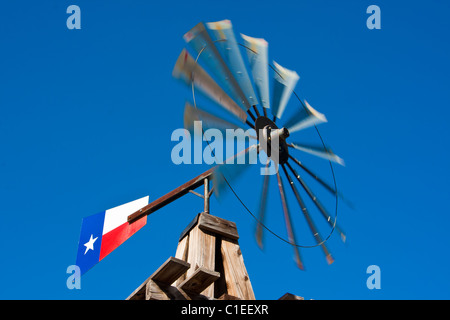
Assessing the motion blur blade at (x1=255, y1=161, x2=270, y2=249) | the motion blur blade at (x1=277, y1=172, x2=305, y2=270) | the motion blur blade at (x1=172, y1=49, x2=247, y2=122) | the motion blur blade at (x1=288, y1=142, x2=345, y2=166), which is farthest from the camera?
the motion blur blade at (x1=288, y1=142, x2=345, y2=166)

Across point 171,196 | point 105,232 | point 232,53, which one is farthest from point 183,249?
point 232,53

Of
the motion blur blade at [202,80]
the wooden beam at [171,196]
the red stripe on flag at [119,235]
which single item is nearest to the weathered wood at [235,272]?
the wooden beam at [171,196]

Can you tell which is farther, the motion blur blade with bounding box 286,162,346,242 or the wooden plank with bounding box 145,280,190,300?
the motion blur blade with bounding box 286,162,346,242

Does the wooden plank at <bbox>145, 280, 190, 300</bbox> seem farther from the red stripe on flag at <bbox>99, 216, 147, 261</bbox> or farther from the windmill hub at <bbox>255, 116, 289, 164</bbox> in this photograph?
the windmill hub at <bbox>255, 116, 289, 164</bbox>

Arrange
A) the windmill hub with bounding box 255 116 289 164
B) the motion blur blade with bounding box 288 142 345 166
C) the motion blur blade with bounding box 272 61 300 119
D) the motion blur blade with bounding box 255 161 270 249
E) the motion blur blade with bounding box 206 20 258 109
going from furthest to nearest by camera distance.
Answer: the motion blur blade with bounding box 288 142 345 166 < the motion blur blade with bounding box 272 61 300 119 < the windmill hub with bounding box 255 116 289 164 < the motion blur blade with bounding box 206 20 258 109 < the motion blur blade with bounding box 255 161 270 249

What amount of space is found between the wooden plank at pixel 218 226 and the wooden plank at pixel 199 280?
2.74 feet

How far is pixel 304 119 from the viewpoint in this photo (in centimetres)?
607

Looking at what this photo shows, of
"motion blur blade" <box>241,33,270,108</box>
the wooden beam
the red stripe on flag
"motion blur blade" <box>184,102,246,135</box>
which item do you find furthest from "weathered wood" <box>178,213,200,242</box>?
"motion blur blade" <box>241,33,270,108</box>

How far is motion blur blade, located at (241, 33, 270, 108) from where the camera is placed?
5770mm

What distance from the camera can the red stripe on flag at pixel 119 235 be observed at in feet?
19.0

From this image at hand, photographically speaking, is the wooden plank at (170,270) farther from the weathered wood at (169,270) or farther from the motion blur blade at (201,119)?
the motion blur blade at (201,119)

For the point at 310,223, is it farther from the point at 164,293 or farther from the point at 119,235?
the point at 164,293
